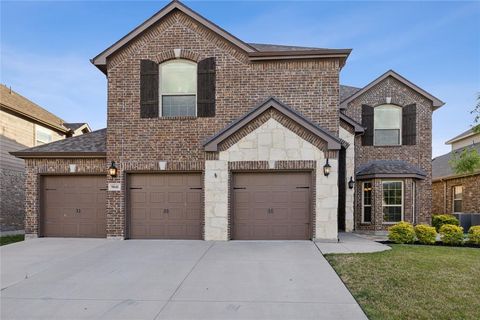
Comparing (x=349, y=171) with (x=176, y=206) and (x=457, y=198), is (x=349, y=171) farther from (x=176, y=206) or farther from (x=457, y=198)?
(x=457, y=198)

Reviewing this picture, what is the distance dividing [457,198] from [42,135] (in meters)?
24.8

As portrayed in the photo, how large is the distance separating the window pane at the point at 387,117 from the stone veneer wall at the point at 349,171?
7.70 ft

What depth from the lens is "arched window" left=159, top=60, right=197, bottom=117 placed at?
10828 mm

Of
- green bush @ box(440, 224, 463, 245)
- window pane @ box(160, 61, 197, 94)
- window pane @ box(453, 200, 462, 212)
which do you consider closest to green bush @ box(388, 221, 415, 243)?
green bush @ box(440, 224, 463, 245)

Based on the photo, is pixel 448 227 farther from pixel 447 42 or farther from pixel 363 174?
pixel 447 42

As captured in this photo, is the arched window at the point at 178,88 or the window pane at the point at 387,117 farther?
the window pane at the point at 387,117

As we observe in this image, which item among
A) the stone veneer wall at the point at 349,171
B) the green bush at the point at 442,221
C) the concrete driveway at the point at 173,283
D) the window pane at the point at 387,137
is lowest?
the green bush at the point at 442,221

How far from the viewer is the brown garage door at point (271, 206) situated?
399 inches

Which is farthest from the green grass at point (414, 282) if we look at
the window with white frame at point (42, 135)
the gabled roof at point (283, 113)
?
the window with white frame at point (42, 135)

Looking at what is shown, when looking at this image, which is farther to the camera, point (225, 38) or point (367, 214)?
point (367, 214)

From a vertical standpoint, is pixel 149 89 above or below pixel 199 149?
above

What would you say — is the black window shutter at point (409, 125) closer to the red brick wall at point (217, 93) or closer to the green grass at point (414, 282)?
the red brick wall at point (217, 93)

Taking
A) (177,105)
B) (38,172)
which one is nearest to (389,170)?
(177,105)

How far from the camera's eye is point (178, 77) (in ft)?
35.8
